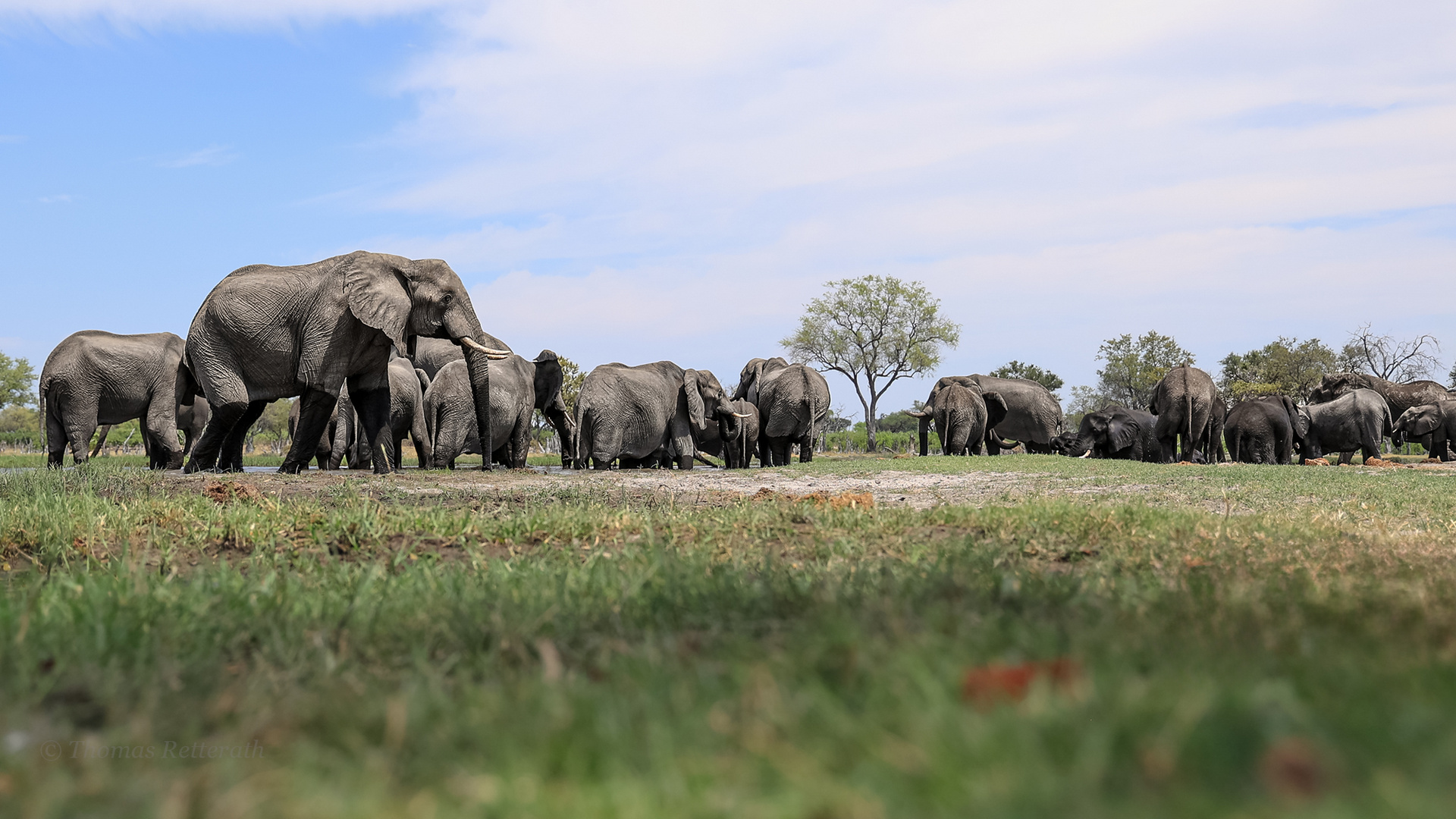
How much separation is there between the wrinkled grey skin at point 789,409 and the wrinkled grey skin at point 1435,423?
15.9 m

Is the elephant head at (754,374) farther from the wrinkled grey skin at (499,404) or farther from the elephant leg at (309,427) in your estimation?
the elephant leg at (309,427)

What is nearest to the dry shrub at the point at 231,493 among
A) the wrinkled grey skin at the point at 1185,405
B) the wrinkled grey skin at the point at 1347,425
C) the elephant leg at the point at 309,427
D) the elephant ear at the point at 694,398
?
the elephant leg at the point at 309,427

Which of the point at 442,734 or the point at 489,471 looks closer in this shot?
the point at 442,734

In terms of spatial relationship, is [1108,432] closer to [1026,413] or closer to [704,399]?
[1026,413]

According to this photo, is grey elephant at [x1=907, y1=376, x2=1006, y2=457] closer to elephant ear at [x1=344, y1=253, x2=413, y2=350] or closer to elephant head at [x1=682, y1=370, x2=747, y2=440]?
elephant head at [x1=682, y1=370, x2=747, y2=440]

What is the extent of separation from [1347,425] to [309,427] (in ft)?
85.7

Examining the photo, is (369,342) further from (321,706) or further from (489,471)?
(321,706)

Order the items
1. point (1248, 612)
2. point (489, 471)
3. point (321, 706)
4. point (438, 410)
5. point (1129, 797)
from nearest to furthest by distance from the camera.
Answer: point (1129, 797), point (321, 706), point (1248, 612), point (489, 471), point (438, 410)

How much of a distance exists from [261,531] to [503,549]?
1.26 m

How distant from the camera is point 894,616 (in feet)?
8.75

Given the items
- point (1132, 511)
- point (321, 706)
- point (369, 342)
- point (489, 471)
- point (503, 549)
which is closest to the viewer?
point (321, 706)

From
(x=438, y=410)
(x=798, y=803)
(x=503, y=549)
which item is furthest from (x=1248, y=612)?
(x=438, y=410)

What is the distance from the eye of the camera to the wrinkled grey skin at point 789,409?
2003 cm

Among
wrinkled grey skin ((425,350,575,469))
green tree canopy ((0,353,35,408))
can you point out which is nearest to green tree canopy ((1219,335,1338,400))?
wrinkled grey skin ((425,350,575,469))
